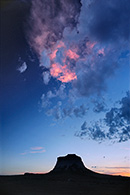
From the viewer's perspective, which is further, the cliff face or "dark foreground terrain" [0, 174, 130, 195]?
the cliff face

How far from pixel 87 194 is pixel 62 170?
41167mm

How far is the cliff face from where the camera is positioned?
159 feet

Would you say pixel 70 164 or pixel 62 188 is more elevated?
pixel 70 164

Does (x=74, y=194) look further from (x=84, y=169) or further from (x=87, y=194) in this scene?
(x=84, y=169)

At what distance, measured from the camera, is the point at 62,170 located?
4875 cm

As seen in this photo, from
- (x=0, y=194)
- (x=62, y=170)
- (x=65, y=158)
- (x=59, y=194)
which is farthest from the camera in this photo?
(x=65, y=158)

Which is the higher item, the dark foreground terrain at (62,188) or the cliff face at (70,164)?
the cliff face at (70,164)

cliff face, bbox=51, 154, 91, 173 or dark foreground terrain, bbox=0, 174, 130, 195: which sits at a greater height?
cliff face, bbox=51, 154, 91, 173

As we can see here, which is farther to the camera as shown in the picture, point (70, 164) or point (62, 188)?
point (70, 164)

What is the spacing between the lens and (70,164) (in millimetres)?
51000

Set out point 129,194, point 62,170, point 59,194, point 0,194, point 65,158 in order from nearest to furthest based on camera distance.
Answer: point 129,194 < point 0,194 < point 59,194 < point 62,170 < point 65,158

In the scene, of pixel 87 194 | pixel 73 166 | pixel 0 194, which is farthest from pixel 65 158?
pixel 0 194

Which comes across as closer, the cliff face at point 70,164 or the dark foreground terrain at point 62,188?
the dark foreground terrain at point 62,188

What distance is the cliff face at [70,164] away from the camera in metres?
48.5
